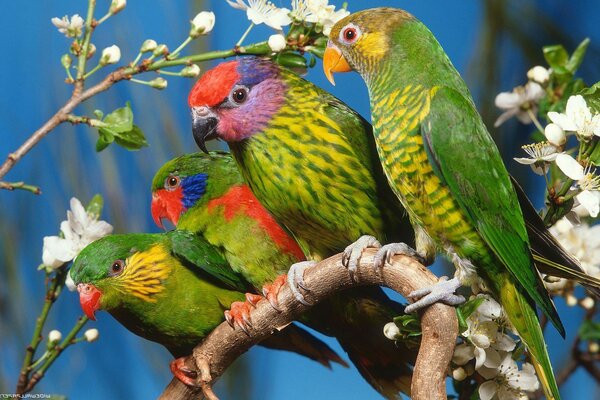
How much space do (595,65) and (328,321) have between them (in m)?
1.36

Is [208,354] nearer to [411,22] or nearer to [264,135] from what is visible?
[264,135]

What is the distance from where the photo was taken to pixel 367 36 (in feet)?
4.25

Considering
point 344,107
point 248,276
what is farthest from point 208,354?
point 344,107

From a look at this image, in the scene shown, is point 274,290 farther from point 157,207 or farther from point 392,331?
point 157,207

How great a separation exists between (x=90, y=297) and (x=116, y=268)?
8 cm

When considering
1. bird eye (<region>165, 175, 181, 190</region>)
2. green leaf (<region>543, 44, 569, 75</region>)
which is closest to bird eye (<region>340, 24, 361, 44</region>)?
bird eye (<region>165, 175, 181, 190</region>)

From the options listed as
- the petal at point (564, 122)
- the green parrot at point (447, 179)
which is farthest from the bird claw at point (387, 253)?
the petal at point (564, 122)

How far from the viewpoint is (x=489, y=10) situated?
2508mm

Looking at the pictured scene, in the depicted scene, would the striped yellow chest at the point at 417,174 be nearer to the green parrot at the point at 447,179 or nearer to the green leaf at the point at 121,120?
the green parrot at the point at 447,179

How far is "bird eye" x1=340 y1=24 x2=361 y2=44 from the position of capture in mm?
1299

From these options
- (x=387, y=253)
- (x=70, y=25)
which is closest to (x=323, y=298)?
(x=387, y=253)

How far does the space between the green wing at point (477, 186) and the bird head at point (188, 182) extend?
0.51 metres

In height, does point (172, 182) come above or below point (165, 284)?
above

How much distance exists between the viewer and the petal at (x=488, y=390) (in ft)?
4.50
